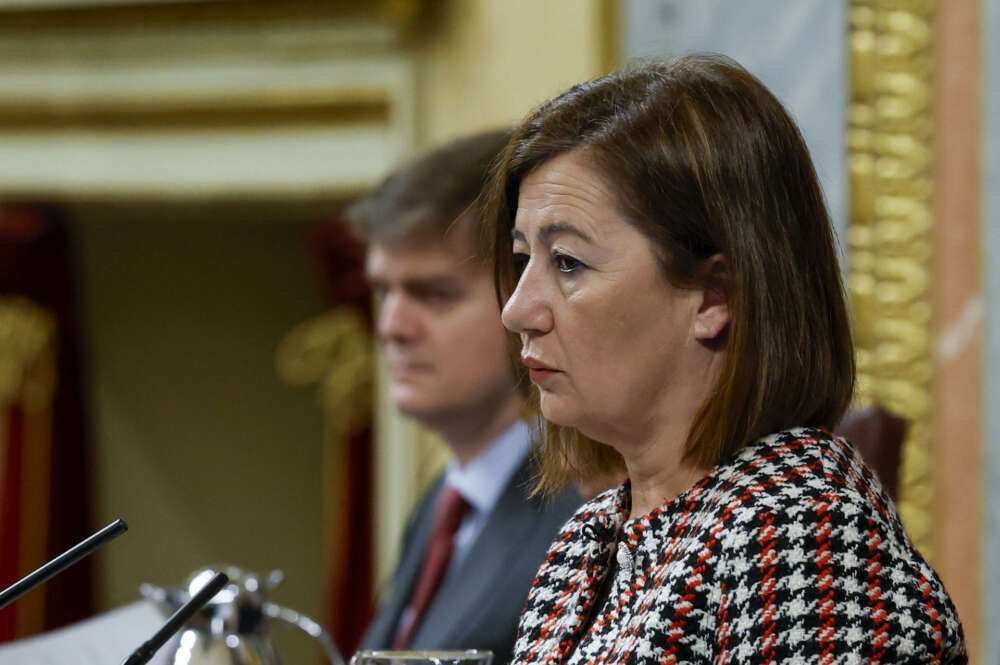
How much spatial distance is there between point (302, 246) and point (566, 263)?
3418 millimetres

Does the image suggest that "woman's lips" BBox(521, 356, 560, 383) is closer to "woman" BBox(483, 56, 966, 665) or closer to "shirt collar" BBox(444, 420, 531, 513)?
"woman" BBox(483, 56, 966, 665)

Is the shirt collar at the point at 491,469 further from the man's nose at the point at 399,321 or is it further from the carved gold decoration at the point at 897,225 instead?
the carved gold decoration at the point at 897,225

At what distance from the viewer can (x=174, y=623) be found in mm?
1166

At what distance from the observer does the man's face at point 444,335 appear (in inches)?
89.1

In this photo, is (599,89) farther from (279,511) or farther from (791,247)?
(279,511)

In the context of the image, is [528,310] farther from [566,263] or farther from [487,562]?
[487,562]

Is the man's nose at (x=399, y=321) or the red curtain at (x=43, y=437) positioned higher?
the man's nose at (x=399, y=321)

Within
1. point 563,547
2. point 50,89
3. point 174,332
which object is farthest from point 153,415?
point 563,547

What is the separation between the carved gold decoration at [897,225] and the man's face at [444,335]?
0.62 metres

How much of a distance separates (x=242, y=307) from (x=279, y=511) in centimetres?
64

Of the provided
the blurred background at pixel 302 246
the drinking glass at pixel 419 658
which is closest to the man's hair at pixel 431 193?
the blurred background at pixel 302 246

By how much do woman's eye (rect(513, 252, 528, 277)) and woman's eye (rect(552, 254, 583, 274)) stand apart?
0.34 feet

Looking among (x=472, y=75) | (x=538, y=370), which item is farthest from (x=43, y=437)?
(x=538, y=370)

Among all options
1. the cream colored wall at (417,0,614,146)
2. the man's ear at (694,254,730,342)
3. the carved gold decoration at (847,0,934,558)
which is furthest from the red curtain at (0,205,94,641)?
the man's ear at (694,254,730,342)
